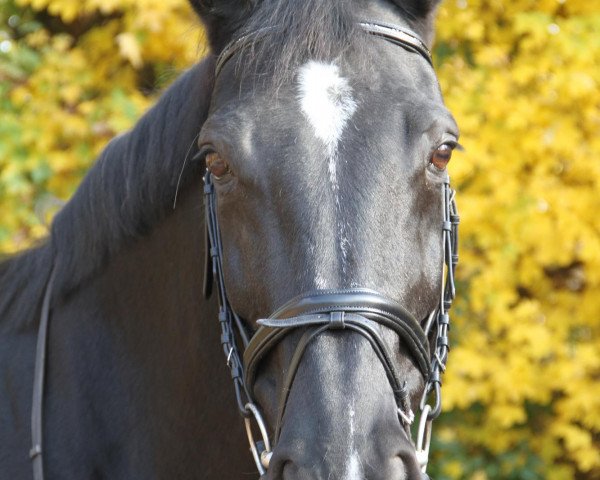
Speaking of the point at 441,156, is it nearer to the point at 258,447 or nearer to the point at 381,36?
the point at 381,36

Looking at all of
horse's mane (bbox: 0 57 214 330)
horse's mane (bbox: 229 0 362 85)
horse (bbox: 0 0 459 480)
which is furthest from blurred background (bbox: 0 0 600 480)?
horse's mane (bbox: 229 0 362 85)

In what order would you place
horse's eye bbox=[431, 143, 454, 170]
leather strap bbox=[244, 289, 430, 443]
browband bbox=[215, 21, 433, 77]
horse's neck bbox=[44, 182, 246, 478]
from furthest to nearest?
horse's neck bbox=[44, 182, 246, 478] → browband bbox=[215, 21, 433, 77] → horse's eye bbox=[431, 143, 454, 170] → leather strap bbox=[244, 289, 430, 443]

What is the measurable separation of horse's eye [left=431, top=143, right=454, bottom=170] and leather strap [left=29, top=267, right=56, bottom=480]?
1427 mm

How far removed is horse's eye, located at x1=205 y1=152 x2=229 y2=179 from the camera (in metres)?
2.27

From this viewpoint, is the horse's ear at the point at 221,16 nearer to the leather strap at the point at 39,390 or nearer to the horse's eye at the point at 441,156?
the horse's eye at the point at 441,156

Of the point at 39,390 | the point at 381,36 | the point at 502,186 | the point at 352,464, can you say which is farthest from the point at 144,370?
the point at 502,186

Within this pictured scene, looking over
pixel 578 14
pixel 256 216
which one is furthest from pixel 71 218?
pixel 578 14

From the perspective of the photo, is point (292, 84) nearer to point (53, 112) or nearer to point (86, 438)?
point (86, 438)

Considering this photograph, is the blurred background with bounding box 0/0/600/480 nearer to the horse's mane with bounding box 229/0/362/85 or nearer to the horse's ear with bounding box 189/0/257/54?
the horse's ear with bounding box 189/0/257/54

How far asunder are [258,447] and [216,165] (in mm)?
772

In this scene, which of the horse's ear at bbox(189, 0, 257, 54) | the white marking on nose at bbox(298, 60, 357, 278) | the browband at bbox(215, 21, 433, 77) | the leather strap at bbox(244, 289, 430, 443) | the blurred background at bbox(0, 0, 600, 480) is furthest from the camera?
the blurred background at bbox(0, 0, 600, 480)

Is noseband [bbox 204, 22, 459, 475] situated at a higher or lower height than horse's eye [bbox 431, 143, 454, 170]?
lower

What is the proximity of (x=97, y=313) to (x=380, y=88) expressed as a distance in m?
1.29

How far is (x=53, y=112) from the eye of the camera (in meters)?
5.17
